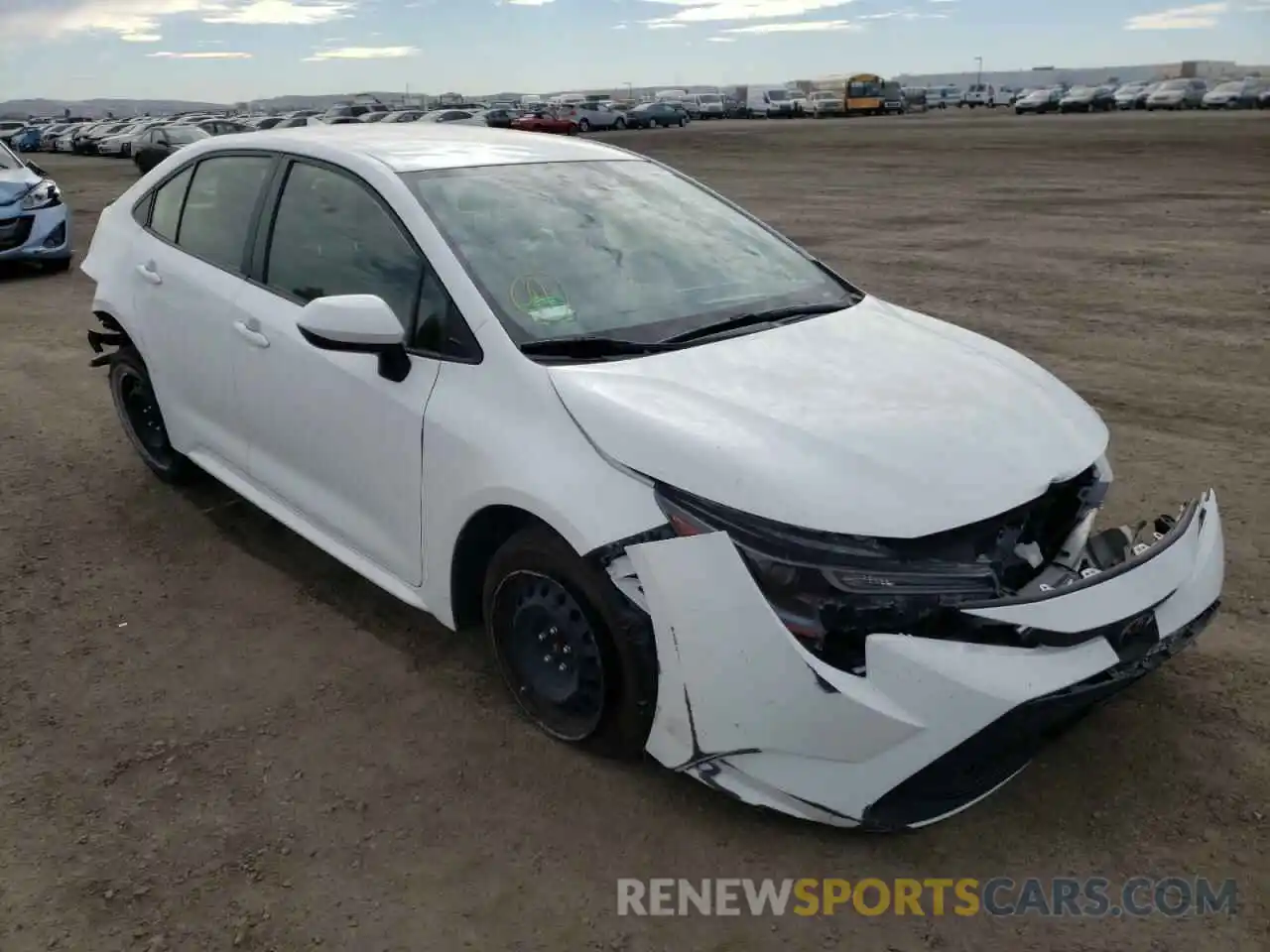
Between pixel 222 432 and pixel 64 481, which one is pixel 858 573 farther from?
pixel 64 481

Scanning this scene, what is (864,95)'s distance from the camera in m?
62.7

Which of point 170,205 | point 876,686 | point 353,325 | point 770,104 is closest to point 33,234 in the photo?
point 170,205

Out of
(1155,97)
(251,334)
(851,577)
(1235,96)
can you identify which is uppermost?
(1155,97)

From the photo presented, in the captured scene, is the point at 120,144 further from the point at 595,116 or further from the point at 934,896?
the point at 934,896

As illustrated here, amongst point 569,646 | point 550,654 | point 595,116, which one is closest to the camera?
point 569,646

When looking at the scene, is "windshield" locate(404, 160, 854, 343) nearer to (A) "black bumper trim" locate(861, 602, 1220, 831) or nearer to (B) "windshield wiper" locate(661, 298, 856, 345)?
(B) "windshield wiper" locate(661, 298, 856, 345)

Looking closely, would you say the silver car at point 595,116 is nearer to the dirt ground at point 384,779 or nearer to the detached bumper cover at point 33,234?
the detached bumper cover at point 33,234

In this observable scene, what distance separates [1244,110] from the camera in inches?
1993

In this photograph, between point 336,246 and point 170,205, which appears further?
point 170,205

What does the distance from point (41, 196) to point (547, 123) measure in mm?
35382

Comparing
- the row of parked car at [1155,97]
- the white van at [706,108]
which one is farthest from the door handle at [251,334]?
the white van at [706,108]

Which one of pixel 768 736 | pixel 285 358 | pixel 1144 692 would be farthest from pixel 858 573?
pixel 285 358

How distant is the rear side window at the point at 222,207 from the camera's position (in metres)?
4.05

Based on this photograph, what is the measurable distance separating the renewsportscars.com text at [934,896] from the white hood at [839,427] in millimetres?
885
